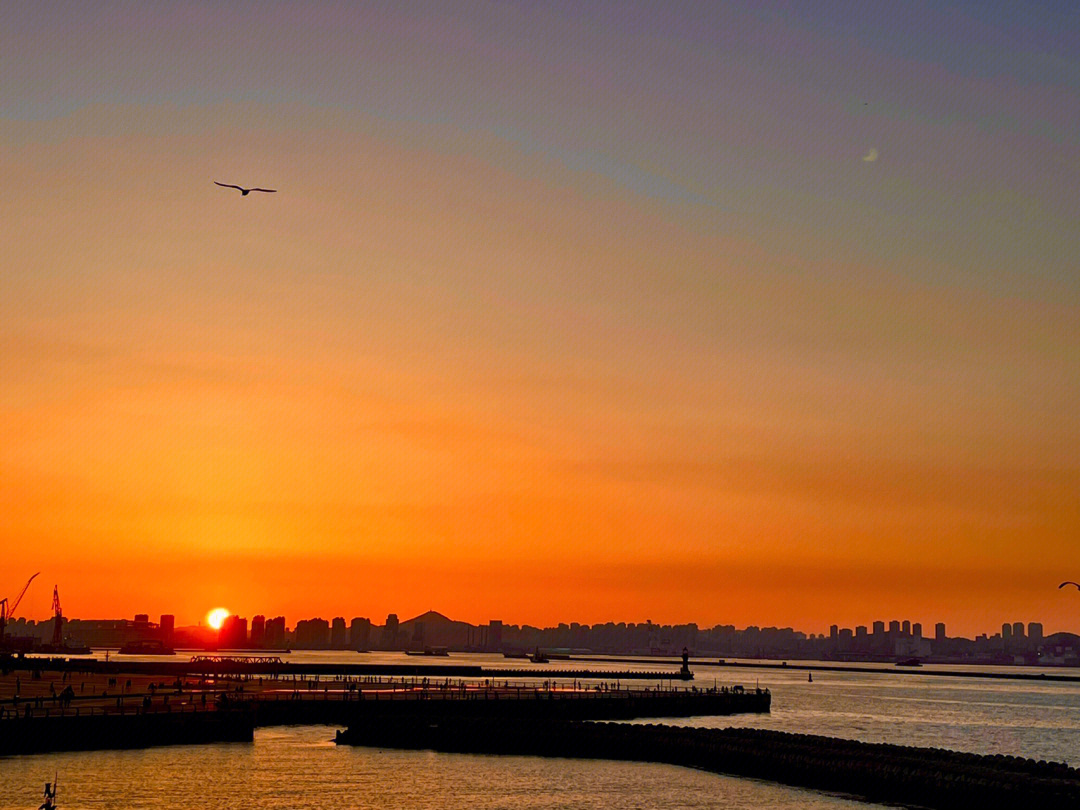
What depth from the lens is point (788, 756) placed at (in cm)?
7712

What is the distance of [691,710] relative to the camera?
13925cm

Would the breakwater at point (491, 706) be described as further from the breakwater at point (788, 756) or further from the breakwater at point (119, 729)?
the breakwater at point (788, 756)

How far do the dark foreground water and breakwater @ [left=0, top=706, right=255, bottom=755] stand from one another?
1955mm

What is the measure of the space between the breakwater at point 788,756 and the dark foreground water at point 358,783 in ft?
9.18

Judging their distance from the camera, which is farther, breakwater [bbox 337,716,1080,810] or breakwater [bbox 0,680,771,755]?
breakwater [bbox 0,680,771,755]

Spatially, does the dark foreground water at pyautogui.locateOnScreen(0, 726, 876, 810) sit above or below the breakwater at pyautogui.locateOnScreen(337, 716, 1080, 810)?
below

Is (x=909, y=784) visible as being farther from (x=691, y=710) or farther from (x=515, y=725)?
(x=691, y=710)

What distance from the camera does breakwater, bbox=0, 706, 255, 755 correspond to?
76625 millimetres

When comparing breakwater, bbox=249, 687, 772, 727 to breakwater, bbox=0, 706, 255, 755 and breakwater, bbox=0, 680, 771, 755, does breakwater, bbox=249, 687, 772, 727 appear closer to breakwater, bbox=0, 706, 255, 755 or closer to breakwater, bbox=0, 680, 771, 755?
breakwater, bbox=0, 680, 771, 755

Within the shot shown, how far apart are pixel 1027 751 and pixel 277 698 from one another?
68.8 m

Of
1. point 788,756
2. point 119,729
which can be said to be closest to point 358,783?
point 119,729

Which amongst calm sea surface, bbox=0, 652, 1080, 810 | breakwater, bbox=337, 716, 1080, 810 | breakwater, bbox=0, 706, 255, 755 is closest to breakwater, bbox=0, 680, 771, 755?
breakwater, bbox=0, 706, 255, 755

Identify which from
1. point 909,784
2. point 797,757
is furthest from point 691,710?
point 909,784

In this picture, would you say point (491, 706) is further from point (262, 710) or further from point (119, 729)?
point (119, 729)
